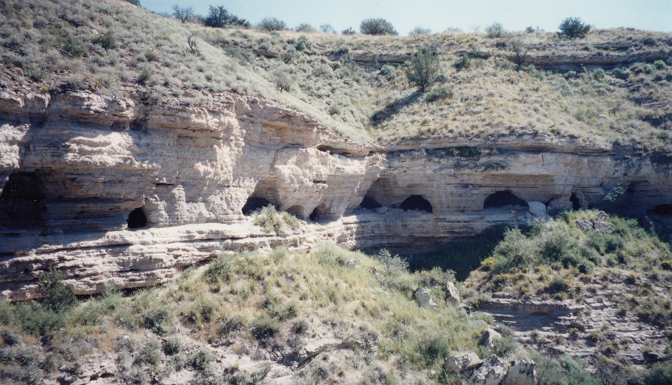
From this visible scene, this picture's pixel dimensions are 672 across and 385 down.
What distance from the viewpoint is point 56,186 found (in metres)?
9.16

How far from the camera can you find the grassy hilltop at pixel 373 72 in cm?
1053

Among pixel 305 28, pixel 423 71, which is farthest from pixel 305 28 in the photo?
pixel 423 71

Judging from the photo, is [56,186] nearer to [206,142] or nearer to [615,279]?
[206,142]

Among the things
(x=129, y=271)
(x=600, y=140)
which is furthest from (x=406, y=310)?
(x=600, y=140)

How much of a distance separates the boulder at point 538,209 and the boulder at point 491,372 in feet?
28.9

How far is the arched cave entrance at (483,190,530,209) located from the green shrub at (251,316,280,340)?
1288 cm

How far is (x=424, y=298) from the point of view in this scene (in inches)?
521

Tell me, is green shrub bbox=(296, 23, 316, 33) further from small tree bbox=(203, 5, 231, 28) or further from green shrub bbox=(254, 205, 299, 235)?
green shrub bbox=(254, 205, 299, 235)

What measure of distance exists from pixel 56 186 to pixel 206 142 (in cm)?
403

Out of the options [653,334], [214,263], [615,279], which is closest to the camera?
[214,263]

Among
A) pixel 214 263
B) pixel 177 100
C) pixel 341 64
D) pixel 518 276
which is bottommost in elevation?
pixel 518 276

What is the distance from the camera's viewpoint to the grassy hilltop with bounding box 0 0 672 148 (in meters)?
10.5

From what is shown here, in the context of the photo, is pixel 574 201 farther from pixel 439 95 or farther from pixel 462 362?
pixel 462 362

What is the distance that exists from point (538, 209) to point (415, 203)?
18.7ft
